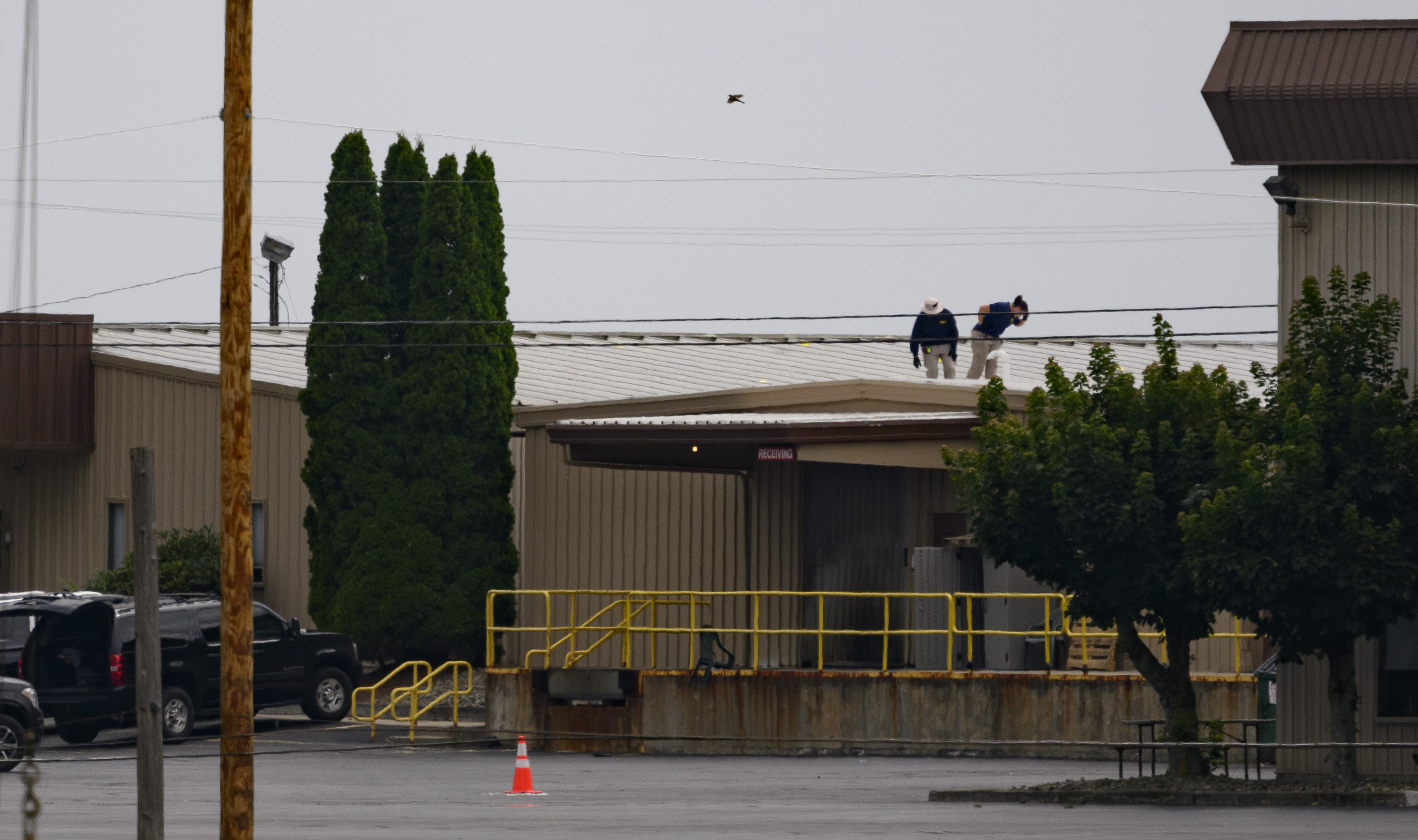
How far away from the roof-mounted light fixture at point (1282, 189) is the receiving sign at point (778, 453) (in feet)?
32.6

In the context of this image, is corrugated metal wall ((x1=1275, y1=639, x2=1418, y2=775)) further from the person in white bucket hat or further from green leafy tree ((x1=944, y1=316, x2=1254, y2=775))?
the person in white bucket hat

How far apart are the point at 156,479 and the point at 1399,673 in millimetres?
24482

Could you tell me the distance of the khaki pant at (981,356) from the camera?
3428 cm

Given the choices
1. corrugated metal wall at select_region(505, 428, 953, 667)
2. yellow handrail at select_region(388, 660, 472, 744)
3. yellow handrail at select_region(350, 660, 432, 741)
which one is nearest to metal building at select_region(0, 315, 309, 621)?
yellow handrail at select_region(388, 660, 472, 744)

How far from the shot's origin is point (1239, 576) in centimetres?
1902

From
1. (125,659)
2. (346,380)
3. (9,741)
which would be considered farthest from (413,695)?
(346,380)

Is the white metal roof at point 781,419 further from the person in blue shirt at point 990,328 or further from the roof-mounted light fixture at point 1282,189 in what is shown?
the roof-mounted light fixture at point 1282,189

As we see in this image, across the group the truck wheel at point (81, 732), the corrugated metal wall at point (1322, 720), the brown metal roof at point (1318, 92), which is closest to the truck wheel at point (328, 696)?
the truck wheel at point (81, 732)

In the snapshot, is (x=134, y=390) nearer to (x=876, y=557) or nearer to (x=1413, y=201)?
(x=876, y=557)

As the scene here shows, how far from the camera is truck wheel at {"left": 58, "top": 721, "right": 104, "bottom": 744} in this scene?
28.6 meters

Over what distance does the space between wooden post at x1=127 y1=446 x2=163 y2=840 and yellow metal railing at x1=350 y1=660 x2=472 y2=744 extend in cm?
1395

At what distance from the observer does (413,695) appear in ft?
95.6

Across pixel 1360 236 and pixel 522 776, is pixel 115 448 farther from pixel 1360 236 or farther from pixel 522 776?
pixel 1360 236

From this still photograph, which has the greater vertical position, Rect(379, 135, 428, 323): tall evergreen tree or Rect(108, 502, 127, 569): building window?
Rect(379, 135, 428, 323): tall evergreen tree
